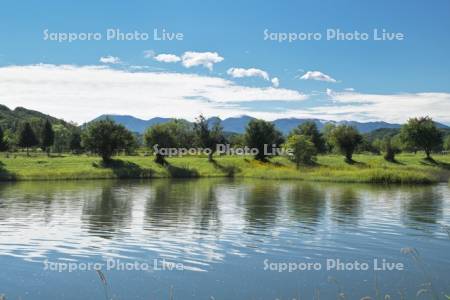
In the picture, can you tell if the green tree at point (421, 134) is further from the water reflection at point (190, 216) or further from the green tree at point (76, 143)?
the green tree at point (76, 143)

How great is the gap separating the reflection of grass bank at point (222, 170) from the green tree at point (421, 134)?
8.04 meters

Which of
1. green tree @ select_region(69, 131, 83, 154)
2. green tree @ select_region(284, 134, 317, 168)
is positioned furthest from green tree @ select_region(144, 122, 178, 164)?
green tree @ select_region(69, 131, 83, 154)

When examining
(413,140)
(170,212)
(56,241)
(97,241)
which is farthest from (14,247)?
(413,140)

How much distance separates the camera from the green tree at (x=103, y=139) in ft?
276

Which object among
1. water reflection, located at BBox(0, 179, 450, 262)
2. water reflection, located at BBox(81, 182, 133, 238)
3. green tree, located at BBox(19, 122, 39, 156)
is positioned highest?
green tree, located at BBox(19, 122, 39, 156)

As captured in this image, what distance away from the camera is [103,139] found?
84250 mm

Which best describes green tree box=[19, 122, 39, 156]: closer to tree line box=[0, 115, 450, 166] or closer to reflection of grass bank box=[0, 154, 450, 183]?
tree line box=[0, 115, 450, 166]

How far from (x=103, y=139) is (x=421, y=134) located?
5996 cm

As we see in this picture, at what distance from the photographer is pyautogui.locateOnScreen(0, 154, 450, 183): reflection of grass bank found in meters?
67.7

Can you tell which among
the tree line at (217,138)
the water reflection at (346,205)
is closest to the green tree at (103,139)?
the tree line at (217,138)

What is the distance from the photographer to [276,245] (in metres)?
23.9

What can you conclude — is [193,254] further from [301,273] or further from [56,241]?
[56,241]

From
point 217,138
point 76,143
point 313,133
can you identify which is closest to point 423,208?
point 217,138

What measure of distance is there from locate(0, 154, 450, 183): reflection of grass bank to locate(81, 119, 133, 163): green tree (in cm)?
200
